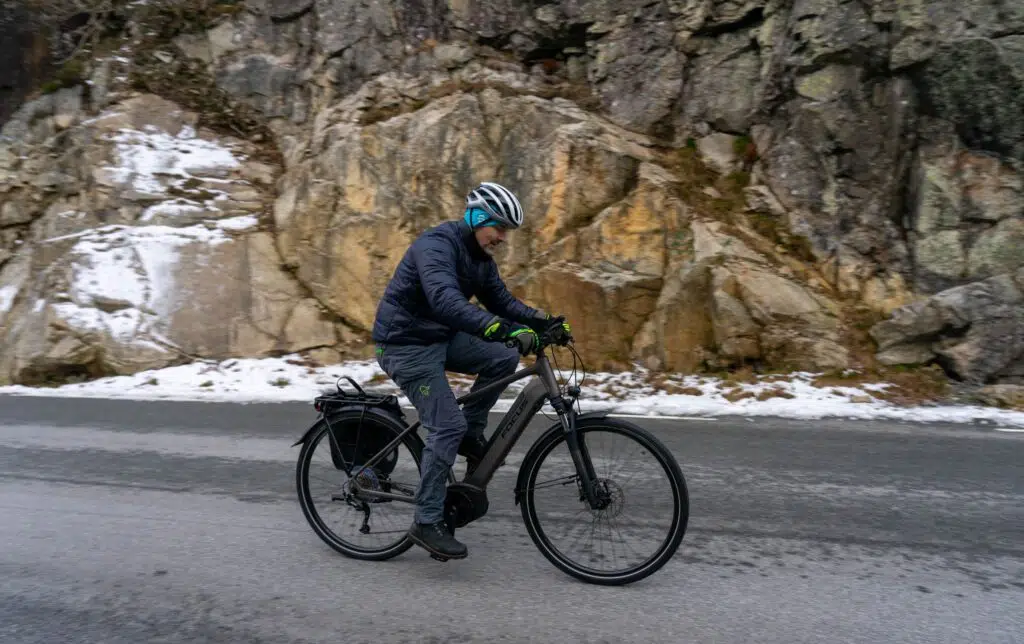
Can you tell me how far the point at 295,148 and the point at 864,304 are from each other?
11.8m

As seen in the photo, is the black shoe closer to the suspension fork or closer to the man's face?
the suspension fork

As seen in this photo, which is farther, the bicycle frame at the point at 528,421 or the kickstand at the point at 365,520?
the kickstand at the point at 365,520

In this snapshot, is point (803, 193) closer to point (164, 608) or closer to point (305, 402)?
point (305, 402)

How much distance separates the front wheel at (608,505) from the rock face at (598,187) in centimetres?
720

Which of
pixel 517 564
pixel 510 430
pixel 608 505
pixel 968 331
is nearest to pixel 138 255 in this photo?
pixel 510 430

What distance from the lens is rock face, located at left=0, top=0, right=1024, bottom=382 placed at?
1060 cm

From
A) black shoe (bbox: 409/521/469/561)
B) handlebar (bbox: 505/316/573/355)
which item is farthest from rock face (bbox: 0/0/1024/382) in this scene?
black shoe (bbox: 409/521/469/561)

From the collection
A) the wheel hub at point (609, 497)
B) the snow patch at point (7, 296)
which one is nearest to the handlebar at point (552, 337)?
the wheel hub at point (609, 497)

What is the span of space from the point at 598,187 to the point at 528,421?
8.85 m

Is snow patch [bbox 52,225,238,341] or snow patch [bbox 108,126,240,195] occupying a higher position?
snow patch [bbox 108,126,240,195]

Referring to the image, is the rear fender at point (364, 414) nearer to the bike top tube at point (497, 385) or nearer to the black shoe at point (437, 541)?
the bike top tube at point (497, 385)

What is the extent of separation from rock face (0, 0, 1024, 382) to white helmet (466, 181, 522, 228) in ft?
24.3

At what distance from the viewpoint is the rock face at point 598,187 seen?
10.6 m

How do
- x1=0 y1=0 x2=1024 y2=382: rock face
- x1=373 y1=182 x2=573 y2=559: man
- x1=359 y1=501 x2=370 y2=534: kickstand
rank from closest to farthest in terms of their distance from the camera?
x1=373 y1=182 x2=573 y2=559: man → x1=359 y1=501 x2=370 y2=534: kickstand → x1=0 y1=0 x2=1024 y2=382: rock face
